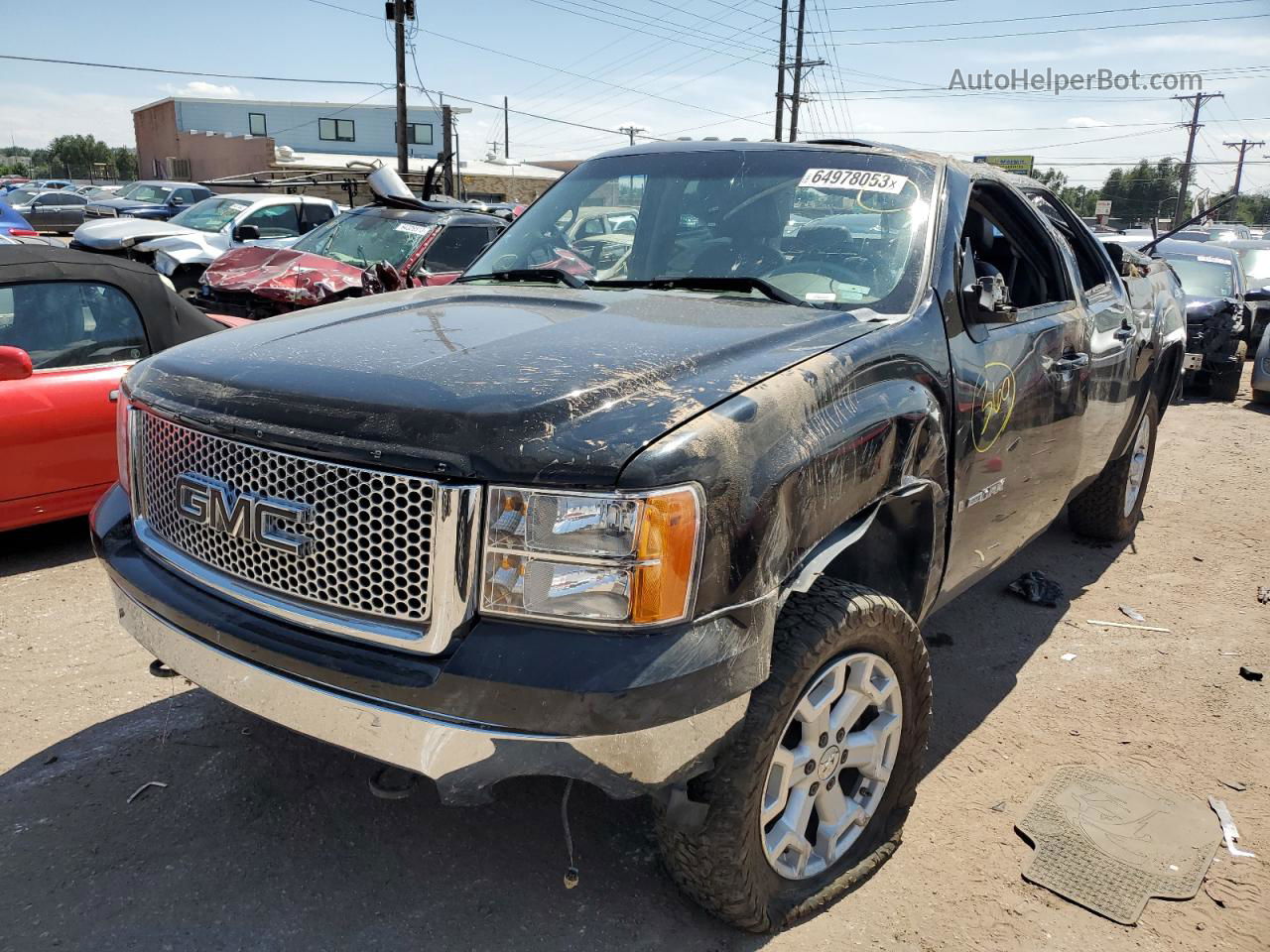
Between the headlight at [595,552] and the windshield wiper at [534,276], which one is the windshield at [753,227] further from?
the headlight at [595,552]

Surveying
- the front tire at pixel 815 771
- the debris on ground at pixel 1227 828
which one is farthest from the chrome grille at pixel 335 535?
the debris on ground at pixel 1227 828

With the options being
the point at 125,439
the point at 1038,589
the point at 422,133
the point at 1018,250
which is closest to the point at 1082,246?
the point at 1018,250

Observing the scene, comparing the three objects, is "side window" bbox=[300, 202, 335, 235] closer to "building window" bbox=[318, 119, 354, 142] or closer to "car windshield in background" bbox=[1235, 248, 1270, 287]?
"car windshield in background" bbox=[1235, 248, 1270, 287]

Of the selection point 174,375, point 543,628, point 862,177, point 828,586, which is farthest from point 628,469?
point 862,177

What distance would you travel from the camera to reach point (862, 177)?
10.9ft

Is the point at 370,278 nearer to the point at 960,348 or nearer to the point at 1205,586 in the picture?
the point at 960,348

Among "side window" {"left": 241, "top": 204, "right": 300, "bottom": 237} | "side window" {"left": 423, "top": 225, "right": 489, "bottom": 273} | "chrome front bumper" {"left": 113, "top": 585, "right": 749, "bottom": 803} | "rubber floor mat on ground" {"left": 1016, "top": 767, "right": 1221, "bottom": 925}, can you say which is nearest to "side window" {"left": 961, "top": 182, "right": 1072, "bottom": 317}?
"rubber floor mat on ground" {"left": 1016, "top": 767, "right": 1221, "bottom": 925}

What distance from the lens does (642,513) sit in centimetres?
192

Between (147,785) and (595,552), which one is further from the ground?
(595,552)

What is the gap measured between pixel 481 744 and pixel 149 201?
27978mm

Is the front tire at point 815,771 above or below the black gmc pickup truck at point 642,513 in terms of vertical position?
below

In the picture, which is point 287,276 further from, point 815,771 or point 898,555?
point 815,771

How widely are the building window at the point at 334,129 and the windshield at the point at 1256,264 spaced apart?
57.1 m

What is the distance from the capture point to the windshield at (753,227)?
309 cm
